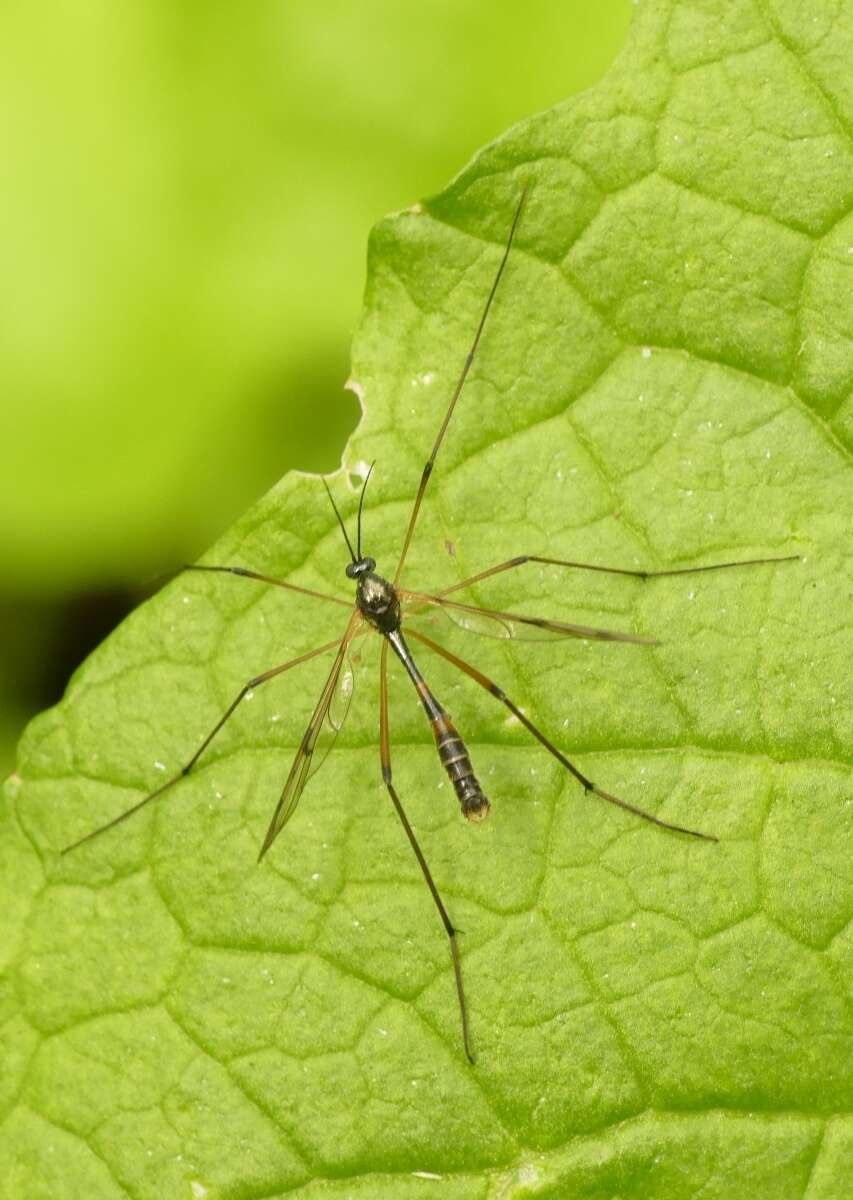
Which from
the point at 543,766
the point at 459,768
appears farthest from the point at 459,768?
the point at 543,766

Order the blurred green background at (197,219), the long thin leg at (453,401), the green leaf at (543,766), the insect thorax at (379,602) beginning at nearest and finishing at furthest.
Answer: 1. the green leaf at (543,766)
2. the long thin leg at (453,401)
3. the insect thorax at (379,602)
4. the blurred green background at (197,219)

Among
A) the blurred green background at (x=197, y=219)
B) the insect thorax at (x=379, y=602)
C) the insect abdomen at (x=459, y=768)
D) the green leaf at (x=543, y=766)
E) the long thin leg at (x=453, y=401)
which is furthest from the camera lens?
the blurred green background at (x=197, y=219)

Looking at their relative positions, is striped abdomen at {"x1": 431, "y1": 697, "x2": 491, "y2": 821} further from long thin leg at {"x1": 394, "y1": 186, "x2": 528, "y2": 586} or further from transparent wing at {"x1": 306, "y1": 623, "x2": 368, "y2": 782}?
long thin leg at {"x1": 394, "y1": 186, "x2": 528, "y2": 586}

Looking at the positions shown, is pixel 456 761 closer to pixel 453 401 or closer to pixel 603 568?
pixel 603 568

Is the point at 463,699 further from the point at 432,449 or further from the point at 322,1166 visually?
the point at 322,1166

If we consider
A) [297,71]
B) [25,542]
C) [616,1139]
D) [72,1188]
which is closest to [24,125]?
[297,71]

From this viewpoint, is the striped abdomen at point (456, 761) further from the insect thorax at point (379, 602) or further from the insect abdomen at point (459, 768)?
the insect thorax at point (379, 602)

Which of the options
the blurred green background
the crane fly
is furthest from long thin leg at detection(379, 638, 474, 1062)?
the blurred green background

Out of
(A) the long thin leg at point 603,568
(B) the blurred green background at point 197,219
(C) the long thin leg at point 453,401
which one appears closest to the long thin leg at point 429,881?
(A) the long thin leg at point 603,568
